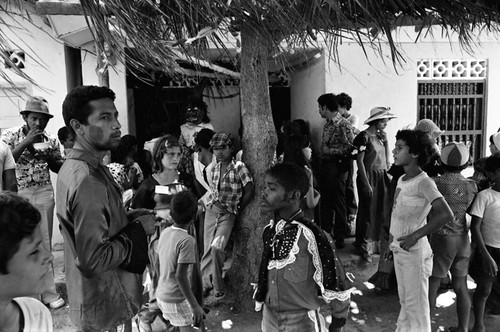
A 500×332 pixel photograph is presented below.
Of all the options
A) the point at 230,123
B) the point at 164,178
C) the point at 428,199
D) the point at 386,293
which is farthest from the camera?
the point at 230,123

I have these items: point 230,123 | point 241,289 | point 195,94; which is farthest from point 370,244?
point 230,123

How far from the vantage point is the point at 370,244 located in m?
5.85

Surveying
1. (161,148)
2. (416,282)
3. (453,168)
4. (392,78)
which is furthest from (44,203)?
(392,78)

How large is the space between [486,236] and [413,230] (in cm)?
68

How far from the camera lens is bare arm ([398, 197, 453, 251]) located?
128 inches

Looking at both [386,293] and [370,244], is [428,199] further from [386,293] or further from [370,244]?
[370,244]

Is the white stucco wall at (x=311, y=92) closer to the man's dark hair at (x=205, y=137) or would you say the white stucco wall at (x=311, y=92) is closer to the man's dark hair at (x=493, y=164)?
the man's dark hair at (x=205, y=137)

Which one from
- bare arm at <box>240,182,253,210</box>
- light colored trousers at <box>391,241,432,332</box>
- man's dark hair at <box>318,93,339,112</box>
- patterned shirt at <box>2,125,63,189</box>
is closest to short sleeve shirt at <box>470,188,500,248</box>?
light colored trousers at <box>391,241,432,332</box>

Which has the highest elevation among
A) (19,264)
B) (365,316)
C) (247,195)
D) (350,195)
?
(19,264)

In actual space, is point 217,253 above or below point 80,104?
below

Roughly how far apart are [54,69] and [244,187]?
3368 mm

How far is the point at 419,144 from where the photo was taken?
11.3 feet

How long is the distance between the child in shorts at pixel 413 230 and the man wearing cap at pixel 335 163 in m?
2.33

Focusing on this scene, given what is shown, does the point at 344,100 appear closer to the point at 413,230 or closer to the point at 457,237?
the point at 457,237
